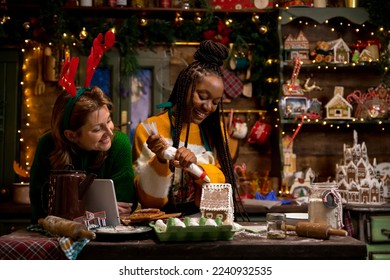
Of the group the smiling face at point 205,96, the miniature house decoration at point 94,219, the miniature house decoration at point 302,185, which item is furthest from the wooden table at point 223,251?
the miniature house decoration at point 302,185

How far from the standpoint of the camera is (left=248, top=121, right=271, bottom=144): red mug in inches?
154

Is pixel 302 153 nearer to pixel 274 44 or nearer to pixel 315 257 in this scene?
pixel 274 44

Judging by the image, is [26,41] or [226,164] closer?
[226,164]

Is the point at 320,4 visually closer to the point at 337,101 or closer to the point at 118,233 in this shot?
the point at 337,101

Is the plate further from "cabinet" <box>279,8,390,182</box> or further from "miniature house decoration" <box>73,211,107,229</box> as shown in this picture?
"cabinet" <box>279,8,390,182</box>

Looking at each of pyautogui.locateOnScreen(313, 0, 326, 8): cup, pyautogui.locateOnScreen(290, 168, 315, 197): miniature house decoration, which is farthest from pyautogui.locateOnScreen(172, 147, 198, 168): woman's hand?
pyautogui.locateOnScreen(313, 0, 326, 8): cup

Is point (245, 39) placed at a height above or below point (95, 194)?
above

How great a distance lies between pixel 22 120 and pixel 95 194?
2400 millimetres

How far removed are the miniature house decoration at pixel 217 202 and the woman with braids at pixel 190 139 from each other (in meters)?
0.25

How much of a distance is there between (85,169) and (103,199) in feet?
0.81

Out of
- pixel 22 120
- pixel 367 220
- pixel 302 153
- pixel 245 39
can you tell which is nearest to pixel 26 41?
pixel 22 120

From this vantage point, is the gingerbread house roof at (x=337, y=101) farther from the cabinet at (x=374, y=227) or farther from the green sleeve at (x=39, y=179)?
the green sleeve at (x=39, y=179)

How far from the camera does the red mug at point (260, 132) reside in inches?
154

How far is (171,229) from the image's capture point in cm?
147
